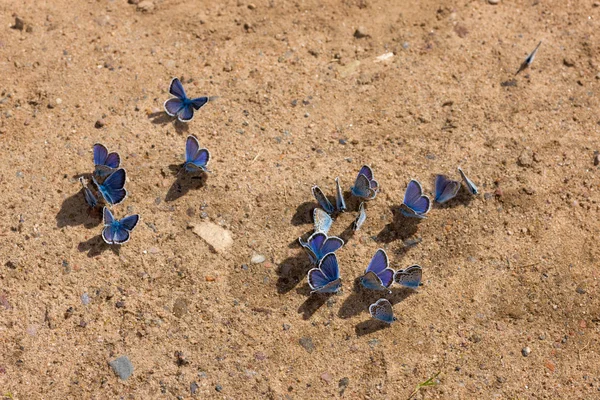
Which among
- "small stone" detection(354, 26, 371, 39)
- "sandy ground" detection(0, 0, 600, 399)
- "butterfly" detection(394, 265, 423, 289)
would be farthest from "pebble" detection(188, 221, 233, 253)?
"small stone" detection(354, 26, 371, 39)

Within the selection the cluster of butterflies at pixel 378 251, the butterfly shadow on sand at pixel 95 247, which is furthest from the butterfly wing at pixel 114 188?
the cluster of butterflies at pixel 378 251

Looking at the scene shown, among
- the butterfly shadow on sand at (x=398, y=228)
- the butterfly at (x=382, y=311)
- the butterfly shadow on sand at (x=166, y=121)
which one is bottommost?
the butterfly at (x=382, y=311)

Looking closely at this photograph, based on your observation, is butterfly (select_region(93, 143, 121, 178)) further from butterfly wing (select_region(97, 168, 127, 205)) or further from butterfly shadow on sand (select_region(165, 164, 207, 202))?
butterfly shadow on sand (select_region(165, 164, 207, 202))

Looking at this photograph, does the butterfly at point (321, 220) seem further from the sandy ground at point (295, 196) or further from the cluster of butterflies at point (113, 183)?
the cluster of butterflies at point (113, 183)

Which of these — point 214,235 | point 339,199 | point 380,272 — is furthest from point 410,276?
point 214,235

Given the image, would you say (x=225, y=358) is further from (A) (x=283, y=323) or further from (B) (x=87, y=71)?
(B) (x=87, y=71)

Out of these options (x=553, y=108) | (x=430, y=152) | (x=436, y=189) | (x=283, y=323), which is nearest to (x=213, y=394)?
(x=283, y=323)
